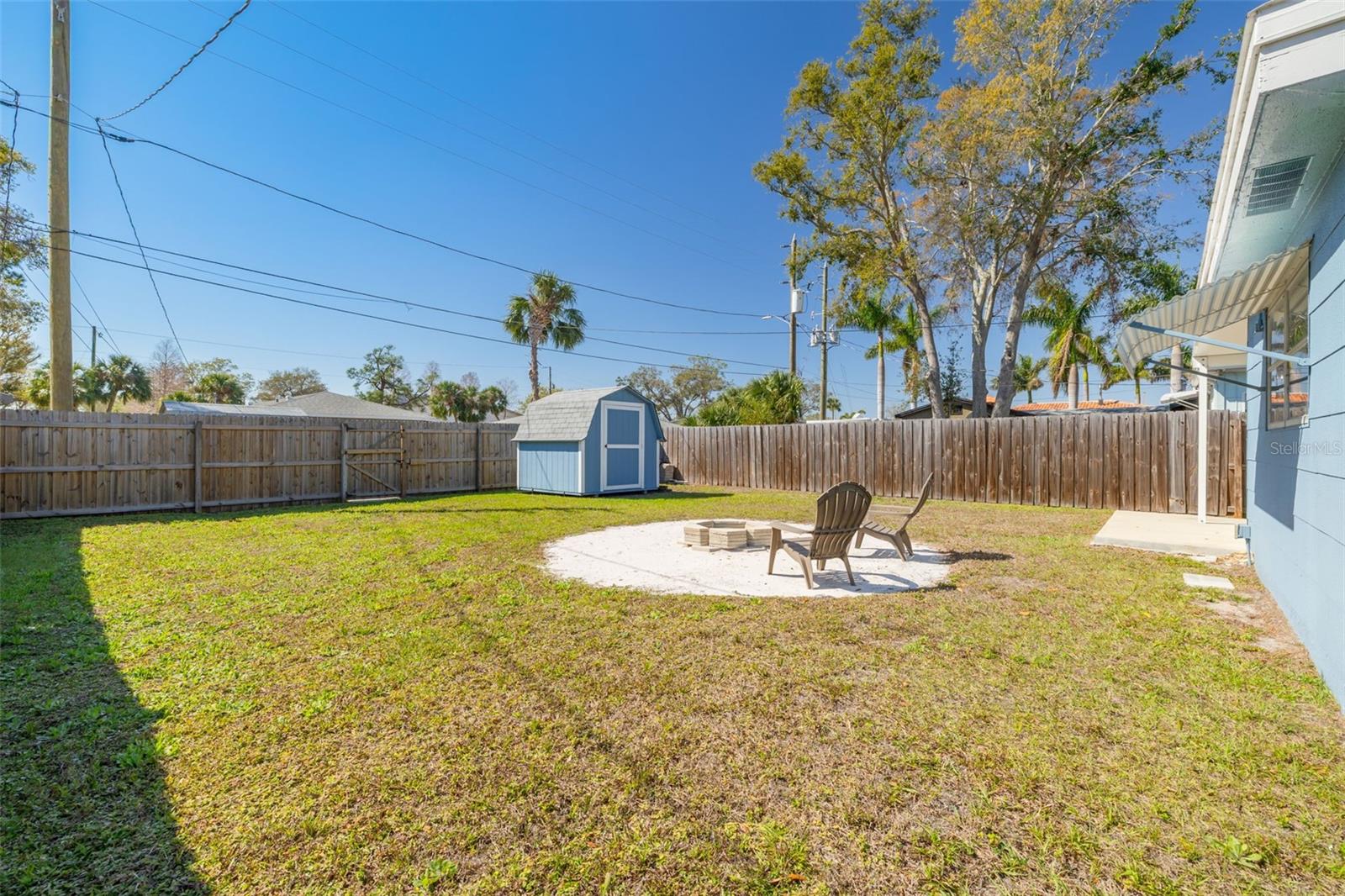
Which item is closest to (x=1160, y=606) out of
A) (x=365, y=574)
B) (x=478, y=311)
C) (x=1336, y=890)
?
(x=1336, y=890)

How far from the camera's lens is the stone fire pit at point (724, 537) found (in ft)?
22.0

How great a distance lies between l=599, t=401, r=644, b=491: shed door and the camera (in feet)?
44.7

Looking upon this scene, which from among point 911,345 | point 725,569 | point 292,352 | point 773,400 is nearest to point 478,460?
point 773,400

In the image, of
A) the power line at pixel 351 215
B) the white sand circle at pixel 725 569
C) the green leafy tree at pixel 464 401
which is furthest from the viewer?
the green leafy tree at pixel 464 401

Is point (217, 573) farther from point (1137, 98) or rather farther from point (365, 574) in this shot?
point (1137, 98)

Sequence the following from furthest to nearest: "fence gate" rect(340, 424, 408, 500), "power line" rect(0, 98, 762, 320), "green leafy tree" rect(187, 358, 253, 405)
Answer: "green leafy tree" rect(187, 358, 253, 405) < "fence gate" rect(340, 424, 408, 500) < "power line" rect(0, 98, 762, 320)

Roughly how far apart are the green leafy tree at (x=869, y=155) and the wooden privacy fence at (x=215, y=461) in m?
12.3

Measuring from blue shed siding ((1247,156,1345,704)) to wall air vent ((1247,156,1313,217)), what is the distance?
0.15 metres

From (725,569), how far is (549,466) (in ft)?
29.9

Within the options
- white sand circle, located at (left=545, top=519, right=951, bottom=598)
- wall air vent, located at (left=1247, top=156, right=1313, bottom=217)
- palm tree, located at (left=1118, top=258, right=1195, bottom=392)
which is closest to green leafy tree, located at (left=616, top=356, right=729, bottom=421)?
palm tree, located at (left=1118, top=258, right=1195, bottom=392)

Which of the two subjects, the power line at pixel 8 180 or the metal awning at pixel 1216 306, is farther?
the power line at pixel 8 180

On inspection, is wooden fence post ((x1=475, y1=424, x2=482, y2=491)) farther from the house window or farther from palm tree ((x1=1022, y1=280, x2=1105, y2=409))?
palm tree ((x1=1022, y1=280, x2=1105, y2=409))

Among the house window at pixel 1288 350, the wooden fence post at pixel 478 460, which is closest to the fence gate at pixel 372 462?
the wooden fence post at pixel 478 460

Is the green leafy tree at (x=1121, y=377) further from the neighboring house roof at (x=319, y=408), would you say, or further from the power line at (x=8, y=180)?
the power line at (x=8, y=180)
